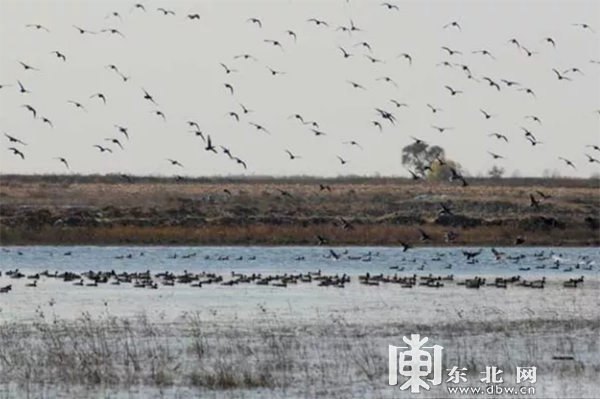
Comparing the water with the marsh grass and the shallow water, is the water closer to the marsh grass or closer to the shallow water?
the shallow water

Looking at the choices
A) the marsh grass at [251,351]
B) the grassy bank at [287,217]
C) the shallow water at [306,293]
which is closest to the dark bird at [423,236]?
the grassy bank at [287,217]

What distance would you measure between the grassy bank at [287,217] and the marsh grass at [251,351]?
37281mm

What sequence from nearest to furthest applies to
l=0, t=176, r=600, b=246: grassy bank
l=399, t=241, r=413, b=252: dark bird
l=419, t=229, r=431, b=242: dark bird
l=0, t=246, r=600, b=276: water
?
l=0, t=246, r=600, b=276: water, l=399, t=241, r=413, b=252: dark bird, l=419, t=229, r=431, b=242: dark bird, l=0, t=176, r=600, b=246: grassy bank

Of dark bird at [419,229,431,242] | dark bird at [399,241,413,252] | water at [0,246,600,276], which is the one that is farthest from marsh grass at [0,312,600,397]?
dark bird at [419,229,431,242]

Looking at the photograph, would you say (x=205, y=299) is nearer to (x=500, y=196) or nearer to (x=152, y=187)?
(x=500, y=196)

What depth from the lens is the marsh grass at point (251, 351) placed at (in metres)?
32.7

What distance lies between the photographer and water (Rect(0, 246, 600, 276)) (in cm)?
6569

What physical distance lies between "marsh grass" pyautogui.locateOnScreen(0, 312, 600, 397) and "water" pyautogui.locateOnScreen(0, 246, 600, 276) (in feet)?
72.0

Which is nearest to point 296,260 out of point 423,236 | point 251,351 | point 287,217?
point 423,236

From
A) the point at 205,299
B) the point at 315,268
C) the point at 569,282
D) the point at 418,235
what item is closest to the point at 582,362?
the point at 205,299

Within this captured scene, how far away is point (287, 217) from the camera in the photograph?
91.6 metres

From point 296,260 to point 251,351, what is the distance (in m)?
35.8

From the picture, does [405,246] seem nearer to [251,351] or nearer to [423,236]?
[423,236]

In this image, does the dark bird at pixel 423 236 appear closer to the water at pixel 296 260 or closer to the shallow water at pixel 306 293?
→ the water at pixel 296 260
